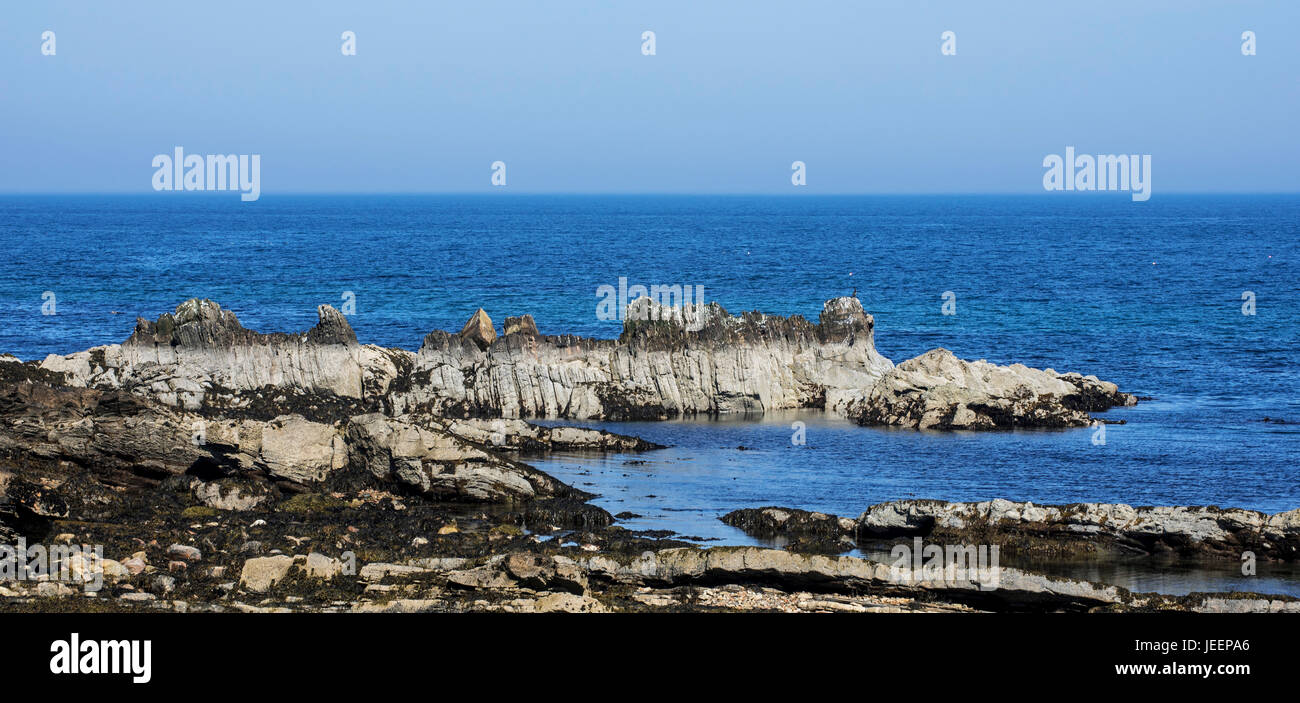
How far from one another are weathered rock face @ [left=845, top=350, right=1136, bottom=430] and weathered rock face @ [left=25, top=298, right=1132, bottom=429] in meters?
0.06

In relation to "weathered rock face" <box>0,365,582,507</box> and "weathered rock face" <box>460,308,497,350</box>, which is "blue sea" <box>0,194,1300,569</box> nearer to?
"weathered rock face" <box>0,365,582,507</box>

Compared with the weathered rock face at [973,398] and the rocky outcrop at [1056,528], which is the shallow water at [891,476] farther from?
the weathered rock face at [973,398]

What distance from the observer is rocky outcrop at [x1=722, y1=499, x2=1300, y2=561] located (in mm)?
31938

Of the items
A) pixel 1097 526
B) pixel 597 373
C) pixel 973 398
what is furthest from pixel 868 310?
pixel 1097 526

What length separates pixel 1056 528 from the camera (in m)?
33.1

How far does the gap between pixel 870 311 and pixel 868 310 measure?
695 millimetres

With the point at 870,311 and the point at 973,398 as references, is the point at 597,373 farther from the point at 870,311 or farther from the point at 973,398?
the point at 870,311

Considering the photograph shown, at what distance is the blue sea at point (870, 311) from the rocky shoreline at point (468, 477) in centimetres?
266

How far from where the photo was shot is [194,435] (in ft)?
121

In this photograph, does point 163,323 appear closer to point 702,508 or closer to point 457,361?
point 457,361

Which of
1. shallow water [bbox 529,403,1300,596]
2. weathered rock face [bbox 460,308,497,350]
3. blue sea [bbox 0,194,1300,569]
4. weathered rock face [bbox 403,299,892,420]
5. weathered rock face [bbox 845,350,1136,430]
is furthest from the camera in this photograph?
weathered rock face [bbox 460,308,497,350]

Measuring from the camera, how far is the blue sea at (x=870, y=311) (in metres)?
40.4

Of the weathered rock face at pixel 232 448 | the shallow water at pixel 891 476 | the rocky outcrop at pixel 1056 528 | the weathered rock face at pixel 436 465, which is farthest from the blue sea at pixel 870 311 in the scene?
the weathered rock face at pixel 232 448

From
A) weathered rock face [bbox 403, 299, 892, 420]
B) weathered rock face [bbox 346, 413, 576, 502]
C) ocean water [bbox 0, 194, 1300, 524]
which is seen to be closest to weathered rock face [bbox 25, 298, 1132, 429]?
weathered rock face [bbox 403, 299, 892, 420]
